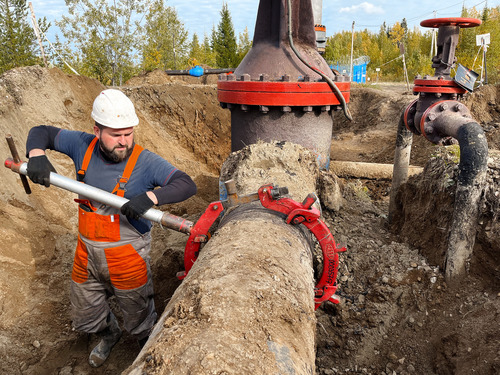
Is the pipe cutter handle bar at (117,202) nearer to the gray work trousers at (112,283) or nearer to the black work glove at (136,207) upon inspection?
the black work glove at (136,207)

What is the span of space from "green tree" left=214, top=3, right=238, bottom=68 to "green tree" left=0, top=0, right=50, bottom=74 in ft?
50.9

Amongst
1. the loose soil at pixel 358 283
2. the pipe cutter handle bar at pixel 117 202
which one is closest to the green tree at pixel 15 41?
the loose soil at pixel 358 283

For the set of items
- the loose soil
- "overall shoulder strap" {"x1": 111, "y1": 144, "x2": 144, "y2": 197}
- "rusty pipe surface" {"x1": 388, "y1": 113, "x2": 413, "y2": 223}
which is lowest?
the loose soil

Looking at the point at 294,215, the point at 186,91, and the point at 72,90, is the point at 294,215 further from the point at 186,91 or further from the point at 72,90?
A: the point at 186,91

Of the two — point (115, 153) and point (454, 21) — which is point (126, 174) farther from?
point (454, 21)

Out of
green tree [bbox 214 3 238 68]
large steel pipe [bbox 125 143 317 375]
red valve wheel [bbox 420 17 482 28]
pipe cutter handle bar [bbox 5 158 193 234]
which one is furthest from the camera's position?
green tree [bbox 214 3 238 68]

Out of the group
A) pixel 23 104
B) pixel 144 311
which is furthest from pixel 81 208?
pixel 23 104

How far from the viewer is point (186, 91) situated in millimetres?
9406

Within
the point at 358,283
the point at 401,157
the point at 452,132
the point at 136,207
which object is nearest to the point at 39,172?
the point at 136,207

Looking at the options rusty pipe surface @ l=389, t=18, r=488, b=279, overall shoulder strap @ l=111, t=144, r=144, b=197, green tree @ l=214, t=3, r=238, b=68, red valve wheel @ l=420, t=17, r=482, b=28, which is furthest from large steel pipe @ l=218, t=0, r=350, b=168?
green tree @ l=214, t=3, r=238, b=68

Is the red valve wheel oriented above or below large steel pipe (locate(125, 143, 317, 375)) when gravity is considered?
above

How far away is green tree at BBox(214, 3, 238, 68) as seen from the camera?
102ft

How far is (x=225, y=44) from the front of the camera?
3219 cm

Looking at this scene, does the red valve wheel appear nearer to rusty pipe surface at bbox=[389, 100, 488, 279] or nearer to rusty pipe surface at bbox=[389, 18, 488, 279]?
rusty pipe surface at bbox=[389, 18, 488, 279]
